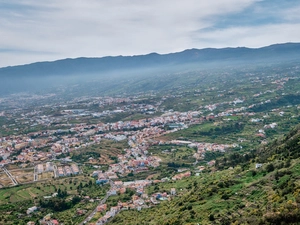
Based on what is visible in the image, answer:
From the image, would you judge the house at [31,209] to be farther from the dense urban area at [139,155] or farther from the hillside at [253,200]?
the hillside at [253,200]

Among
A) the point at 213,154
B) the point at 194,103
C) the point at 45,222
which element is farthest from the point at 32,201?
the point at 194,103

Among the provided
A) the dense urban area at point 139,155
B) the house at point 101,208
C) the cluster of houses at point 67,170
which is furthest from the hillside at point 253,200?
the cluster of houses at point 67,170

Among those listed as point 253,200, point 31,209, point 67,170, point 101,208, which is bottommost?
point 67,170

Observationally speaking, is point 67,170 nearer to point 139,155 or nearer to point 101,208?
point 139,155

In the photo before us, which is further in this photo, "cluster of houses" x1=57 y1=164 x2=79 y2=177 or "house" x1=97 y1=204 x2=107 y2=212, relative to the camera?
"cluster of houses" x1=57 y1=164 x2=79 y2=177

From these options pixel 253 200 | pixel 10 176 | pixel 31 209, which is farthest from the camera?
pixel 10 176

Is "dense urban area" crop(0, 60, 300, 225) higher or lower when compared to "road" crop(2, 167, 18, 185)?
higher

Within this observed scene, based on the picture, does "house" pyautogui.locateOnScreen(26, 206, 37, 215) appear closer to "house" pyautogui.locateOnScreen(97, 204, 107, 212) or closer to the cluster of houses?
"house" pyautogui.locateOnScreen(97, 204, 107, 212)

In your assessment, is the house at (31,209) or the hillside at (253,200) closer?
the hillside at (253,200)

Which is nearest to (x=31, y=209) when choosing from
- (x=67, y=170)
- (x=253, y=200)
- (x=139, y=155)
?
(x=67, y=170)

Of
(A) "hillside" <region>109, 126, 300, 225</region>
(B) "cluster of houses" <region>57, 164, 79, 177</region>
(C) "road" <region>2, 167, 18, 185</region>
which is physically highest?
(A) "hillside" <region>109, 126, 300, 225</region>

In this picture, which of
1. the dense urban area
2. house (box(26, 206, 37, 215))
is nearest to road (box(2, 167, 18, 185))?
the dense urban area
